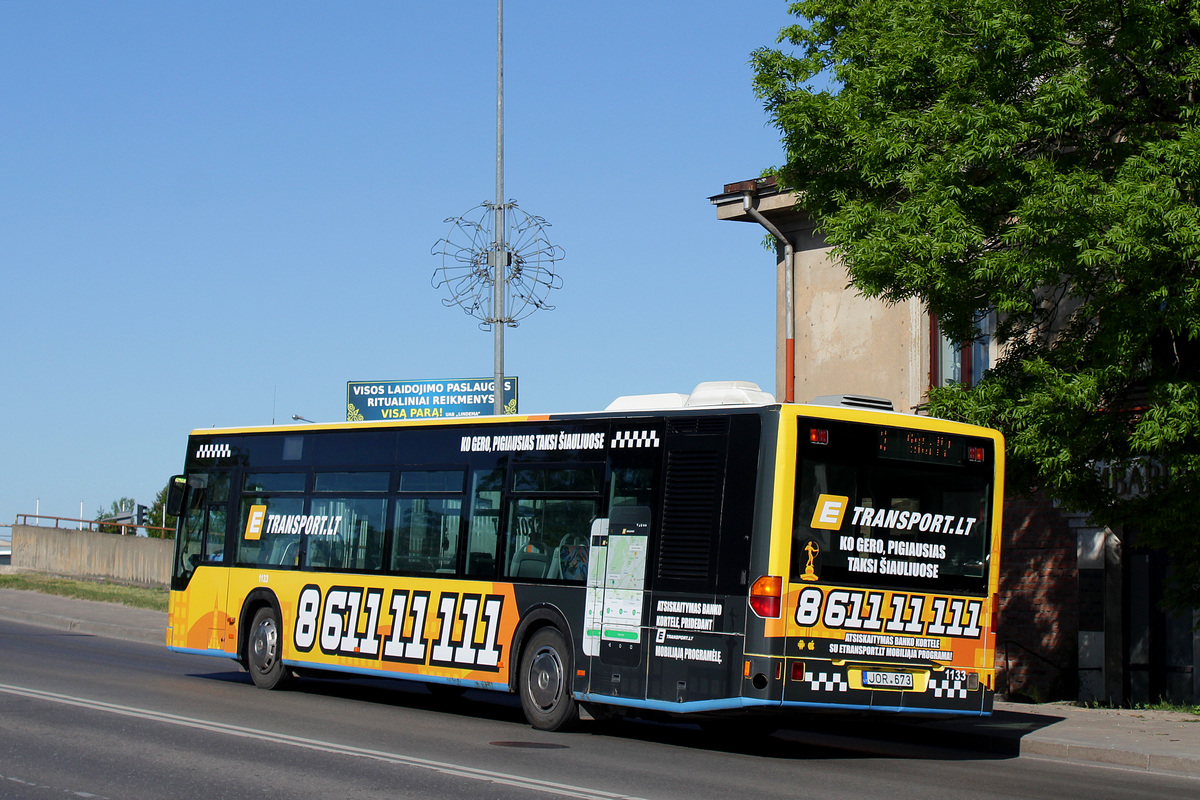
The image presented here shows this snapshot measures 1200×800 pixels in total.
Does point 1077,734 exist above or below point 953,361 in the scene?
below

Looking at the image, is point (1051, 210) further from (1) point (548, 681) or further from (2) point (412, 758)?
(2) point (412, 758)

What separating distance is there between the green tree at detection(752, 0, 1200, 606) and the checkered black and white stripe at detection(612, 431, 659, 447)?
11.8ft

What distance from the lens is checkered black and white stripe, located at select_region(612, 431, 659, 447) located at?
12.6 m

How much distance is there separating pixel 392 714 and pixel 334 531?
2497mm

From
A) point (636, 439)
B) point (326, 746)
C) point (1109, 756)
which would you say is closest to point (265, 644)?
point (326, 746)

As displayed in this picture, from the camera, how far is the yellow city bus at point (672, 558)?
11391mm

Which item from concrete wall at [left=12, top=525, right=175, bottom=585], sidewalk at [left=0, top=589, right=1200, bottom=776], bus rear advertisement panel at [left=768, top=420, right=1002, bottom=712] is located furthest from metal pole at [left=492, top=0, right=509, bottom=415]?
concrete wall at [left=12, top=525, right=175, bottom=585]

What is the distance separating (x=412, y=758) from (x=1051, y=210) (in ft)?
25.7

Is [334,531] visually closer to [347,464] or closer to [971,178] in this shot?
[347,464]

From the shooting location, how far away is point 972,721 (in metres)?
14.5

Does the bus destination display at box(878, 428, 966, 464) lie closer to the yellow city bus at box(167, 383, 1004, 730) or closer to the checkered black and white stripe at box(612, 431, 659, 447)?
the yellow city bus at box(167, 383, 1004, 730)

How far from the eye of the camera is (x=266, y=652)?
54.6ft

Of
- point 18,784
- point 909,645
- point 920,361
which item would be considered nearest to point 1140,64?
point 909,645

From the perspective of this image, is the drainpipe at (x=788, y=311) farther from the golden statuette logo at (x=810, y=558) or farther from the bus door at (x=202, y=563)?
the golden statuette logo at (x=810, y=558)
